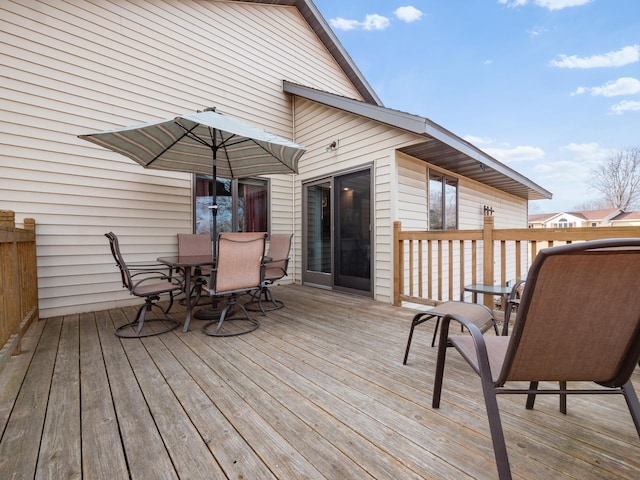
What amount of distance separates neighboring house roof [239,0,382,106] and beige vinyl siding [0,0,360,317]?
1.57m

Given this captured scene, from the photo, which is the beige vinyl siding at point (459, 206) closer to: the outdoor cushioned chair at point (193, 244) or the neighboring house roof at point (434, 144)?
the neighboring house roof at point (434, 144)

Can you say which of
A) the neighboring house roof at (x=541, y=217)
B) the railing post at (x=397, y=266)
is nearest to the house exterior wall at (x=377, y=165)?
the railing post at (x=397, y=266)

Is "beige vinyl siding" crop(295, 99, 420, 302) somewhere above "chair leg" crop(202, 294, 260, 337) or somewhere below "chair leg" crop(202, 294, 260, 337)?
above

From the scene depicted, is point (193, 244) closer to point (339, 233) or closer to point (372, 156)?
point (339, 233)

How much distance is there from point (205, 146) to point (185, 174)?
46.6 inches

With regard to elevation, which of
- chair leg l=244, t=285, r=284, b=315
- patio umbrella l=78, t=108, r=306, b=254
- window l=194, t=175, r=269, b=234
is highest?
patio umbrella l=78, t=108, r=306, b=254

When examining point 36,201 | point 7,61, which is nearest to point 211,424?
point 36,201

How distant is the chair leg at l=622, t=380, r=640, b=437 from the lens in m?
1.12

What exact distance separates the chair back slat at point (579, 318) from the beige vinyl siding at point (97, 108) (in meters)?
4.72

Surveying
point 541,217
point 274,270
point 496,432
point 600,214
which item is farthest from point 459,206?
point 541,217

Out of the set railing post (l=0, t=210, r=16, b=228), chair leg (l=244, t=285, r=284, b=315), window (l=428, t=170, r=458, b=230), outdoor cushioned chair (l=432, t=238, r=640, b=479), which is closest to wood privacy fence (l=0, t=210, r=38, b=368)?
railing post (l=0, t=210, r=16, b=228)

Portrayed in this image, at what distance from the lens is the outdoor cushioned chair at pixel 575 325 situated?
3.24 feet

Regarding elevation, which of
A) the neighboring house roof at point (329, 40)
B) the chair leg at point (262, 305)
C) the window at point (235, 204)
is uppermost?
the neighboring house roof at point (329, 40)

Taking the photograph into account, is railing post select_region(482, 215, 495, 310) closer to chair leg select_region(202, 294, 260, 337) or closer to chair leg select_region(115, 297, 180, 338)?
chair leg select_region(202, 294, 260, 337)
